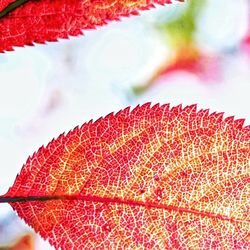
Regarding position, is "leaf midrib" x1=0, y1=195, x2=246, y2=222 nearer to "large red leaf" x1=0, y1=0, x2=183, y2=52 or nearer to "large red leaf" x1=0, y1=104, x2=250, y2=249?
"large red leaf" x1=0, y1=104, x2=250, y2=249

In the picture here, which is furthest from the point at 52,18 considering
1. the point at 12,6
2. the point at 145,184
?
the point at 145,184

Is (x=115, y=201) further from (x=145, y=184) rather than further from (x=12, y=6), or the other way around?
(x=12, y=6)

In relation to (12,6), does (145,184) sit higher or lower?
lower

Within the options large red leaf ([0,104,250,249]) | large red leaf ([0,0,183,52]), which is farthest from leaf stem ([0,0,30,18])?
large red leaf ([0,104,250,249])

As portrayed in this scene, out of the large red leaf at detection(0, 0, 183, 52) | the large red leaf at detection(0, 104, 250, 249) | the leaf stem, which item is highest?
the leaf stem

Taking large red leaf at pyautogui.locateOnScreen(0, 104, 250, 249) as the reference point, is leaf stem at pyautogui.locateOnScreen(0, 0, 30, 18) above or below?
above
